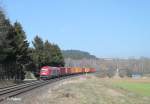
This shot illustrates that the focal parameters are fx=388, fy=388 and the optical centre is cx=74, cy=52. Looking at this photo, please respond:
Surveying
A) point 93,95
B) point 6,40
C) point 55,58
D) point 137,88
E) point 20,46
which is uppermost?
point 6,40

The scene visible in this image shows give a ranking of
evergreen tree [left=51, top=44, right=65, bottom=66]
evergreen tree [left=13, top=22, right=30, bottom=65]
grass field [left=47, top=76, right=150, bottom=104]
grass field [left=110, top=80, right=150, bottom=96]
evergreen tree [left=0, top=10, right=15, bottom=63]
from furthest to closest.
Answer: evergreen tree [left=51, top=44, right=65, bottom=66], evergreen tree [left=13, top=22, right=30, bottom=65], evergreen tree [left=0, top=10, right=15, bottom=63], grass field [left=110, top=80, right=150, bottom=96], grass field [left=47, top=76, right=150, bottom=104]

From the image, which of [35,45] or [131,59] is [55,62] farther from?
[131,59]

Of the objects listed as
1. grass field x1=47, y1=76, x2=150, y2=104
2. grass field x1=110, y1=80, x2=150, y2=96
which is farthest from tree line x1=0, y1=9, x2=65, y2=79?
grass field x1=110, y1=80, x2=150, y2=96

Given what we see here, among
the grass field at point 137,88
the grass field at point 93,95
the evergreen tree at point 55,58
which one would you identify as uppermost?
the evergreen tree at point 55,58

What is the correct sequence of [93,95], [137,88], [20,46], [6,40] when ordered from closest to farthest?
[93,95], [137,88], [6,40], [20,46]

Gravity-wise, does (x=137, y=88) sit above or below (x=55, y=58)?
below

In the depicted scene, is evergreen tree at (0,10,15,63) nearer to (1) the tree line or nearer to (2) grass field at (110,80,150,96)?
(1) the tree line

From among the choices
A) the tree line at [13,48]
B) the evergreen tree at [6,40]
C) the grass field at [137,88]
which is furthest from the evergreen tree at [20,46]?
the grass field at [137,88]

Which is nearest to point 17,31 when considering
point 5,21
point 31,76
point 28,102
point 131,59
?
point 5,21

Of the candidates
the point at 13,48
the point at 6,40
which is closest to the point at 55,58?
the point at 13,48

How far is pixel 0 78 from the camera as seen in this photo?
58844mm

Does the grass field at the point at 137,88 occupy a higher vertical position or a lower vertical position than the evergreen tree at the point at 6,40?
lower

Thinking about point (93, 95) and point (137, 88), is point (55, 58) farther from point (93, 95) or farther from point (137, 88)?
point (93, 95)

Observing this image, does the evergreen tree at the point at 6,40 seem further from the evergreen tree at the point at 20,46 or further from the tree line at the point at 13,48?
the evergreen tree at the point at 20,46
